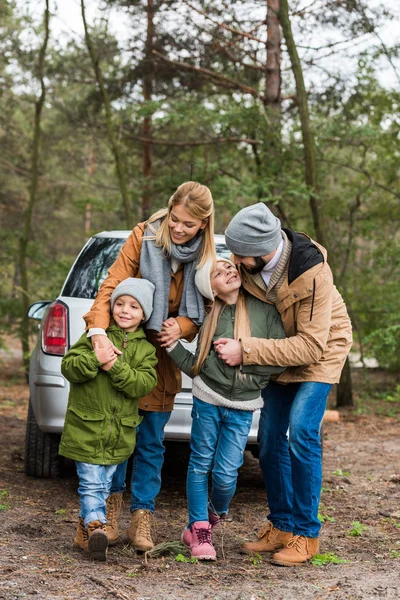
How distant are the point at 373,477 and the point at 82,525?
3446 millimetres

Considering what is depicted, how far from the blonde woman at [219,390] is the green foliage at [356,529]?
3.67 feet

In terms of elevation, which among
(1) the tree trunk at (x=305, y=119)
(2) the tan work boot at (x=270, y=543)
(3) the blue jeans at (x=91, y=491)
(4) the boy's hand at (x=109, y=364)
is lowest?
(2) the tan work boot at (x=270, y=543)

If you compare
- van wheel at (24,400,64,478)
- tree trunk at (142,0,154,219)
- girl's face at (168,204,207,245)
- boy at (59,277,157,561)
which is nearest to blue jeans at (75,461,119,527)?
boy at (59,277,157,561)

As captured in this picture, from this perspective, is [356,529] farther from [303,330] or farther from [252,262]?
[252,262]

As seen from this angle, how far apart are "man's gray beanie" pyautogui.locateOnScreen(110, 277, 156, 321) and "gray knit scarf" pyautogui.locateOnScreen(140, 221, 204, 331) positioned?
5 cm

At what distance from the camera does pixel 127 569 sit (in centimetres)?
362

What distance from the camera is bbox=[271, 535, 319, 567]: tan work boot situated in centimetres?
385

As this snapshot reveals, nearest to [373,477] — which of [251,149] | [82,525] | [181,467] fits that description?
[181,467]

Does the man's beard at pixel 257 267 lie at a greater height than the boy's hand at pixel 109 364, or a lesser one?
greater

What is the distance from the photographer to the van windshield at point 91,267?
5363 mm

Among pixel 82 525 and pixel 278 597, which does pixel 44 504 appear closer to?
pixel 82 525

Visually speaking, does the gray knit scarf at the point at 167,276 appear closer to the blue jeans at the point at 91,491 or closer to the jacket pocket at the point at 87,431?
the jacket pocket at the point at 87,431

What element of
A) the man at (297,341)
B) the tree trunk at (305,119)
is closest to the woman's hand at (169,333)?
the man at (297,341)

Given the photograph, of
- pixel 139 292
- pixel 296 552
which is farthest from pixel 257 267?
pixel 296 552
